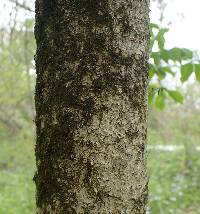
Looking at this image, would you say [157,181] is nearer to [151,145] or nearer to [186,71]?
[151,145]

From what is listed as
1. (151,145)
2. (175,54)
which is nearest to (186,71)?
(175,54)

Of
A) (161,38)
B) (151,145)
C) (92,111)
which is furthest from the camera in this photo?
(151,145)

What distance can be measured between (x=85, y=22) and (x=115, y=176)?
13.6 inches

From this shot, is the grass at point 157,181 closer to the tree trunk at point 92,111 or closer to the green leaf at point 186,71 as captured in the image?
the green leaf at point 186,71

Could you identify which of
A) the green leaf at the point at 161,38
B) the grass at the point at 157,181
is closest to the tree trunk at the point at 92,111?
the green leaf at the point at 161,38

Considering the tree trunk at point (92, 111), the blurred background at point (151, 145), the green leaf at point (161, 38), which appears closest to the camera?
the tree trunk at point (92, 111)

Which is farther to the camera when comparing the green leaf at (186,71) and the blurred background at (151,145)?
the blurred background at (151,145)

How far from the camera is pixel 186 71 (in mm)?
2033

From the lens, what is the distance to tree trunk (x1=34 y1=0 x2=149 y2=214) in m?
1.03

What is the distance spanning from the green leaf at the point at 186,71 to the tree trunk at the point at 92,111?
96 cm

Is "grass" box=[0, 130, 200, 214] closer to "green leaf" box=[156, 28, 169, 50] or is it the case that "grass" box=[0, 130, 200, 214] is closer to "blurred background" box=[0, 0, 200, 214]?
"blurred background" box=[0, 0, 200, 214]

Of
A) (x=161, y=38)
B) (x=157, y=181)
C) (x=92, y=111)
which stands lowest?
(x=157, y=181)

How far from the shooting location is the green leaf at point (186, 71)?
6.65 feet

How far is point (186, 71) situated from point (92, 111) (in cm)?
108
